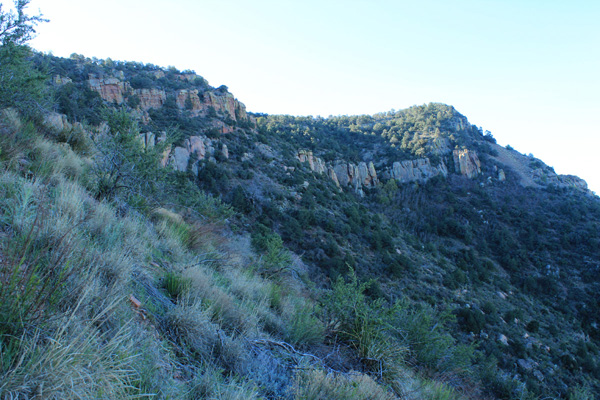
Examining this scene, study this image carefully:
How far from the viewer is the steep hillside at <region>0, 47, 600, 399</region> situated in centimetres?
160

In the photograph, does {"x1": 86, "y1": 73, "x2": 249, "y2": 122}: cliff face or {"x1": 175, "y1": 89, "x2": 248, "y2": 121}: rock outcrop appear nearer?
{"x1": 86, "y1": 73, "x2": 249, "y2": 122}: cliff face

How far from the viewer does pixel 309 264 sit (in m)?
18.5

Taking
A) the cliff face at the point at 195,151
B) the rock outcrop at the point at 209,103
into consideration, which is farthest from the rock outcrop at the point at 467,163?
the cliff face at the point at 195,151

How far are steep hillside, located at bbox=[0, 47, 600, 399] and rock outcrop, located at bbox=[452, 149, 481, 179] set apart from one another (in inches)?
18.6

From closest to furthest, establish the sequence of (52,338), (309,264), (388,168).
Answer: (52,338) < (309,264) < (388,168)

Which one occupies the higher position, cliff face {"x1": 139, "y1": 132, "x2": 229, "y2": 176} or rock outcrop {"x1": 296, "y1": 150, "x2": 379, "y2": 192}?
rock outcrop {"x1": 296, "y1": 150, "x2": 379, "y2": 192}

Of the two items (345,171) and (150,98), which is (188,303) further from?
(345,171)

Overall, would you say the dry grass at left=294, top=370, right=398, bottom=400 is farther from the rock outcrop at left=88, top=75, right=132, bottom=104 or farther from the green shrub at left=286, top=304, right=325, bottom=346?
the rock outcrop at left=88, top=75, right=132, bottom=104

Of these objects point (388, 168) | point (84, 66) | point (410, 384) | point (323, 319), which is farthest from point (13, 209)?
point (388, 168)

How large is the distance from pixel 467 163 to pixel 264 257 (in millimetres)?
51943

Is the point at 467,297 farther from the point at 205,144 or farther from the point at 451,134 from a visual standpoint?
the point at 451,134

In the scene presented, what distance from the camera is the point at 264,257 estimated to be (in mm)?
7629

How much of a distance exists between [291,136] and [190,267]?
44.3m

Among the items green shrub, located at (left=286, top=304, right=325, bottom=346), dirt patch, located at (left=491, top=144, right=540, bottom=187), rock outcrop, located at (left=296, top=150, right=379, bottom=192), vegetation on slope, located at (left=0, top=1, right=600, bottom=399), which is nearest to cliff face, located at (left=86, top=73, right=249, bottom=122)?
rock outcrop, located at (left=296, top=150, right=379, bottom=192)
